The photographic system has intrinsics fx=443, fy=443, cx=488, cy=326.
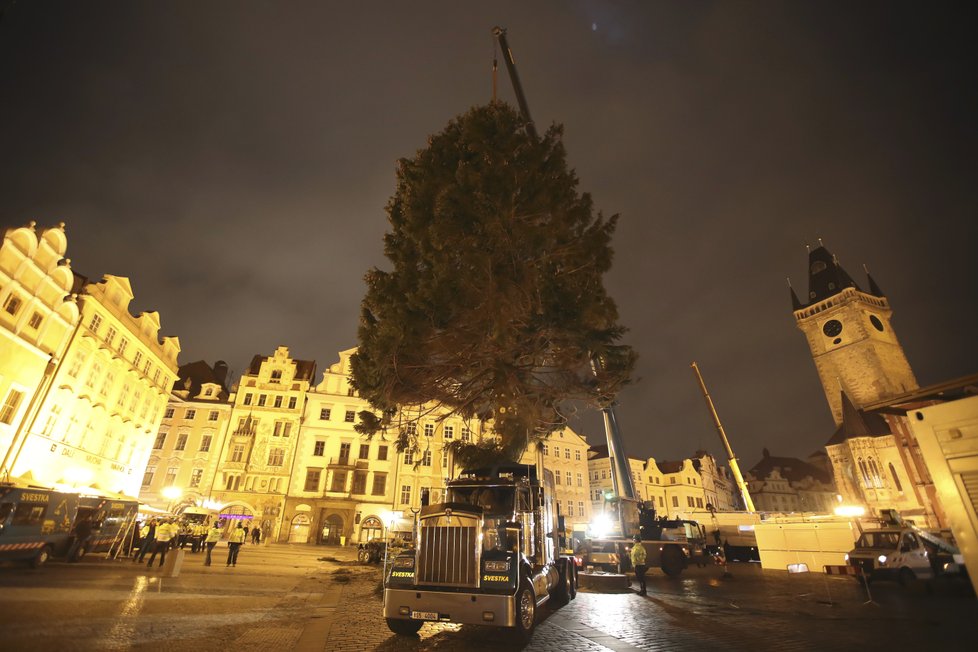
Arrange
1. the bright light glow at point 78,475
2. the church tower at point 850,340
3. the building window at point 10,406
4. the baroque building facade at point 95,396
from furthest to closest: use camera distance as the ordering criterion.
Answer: the church tower at point 850,340, the bright light glow at point 78,475, the baroque building facade at point 95,396, the building window at point 10,406

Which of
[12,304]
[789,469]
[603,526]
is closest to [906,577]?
[603,526]

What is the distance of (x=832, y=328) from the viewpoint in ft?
219

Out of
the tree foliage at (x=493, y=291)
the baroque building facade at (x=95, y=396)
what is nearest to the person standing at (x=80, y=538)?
the baroque building facade at (x=95, y=396)

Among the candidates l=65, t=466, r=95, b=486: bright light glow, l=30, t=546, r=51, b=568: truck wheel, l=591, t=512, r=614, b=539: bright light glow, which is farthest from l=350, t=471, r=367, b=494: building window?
l=30, t=546, r=51, b=568: truck wheel

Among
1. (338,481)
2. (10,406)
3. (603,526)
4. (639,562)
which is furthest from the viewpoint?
A: (338,481)

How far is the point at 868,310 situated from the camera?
65688mm

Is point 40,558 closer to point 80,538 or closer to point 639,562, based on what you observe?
point 80,538

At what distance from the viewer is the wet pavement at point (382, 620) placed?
6968mm

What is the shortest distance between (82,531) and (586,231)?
2250 cm

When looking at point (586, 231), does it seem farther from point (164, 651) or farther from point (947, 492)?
point (164, 651)

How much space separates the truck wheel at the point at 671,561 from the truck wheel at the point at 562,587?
1013 centimetres

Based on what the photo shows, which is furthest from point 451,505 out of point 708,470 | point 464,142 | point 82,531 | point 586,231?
point 708,470

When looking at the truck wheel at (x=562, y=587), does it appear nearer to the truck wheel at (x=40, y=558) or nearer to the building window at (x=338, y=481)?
the truck wheel at (x=40, y=558)

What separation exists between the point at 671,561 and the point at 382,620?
1545 centimetres
